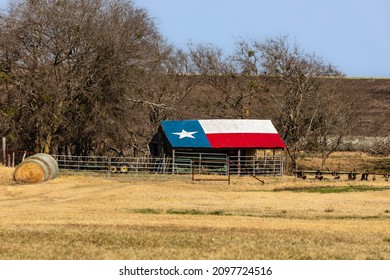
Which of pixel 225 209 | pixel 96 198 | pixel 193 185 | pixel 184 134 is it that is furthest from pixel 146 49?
pixel 225 209

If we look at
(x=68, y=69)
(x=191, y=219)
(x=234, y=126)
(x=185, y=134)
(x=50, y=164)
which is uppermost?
(x=68, y=69)

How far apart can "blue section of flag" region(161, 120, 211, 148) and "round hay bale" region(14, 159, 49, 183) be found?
12272 millimetres

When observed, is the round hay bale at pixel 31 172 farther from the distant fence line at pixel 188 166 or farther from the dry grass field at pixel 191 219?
the distant fence line at pixel 188 166

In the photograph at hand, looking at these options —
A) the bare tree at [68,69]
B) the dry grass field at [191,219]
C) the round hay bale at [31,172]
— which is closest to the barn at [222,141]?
the bare tree at [68,69]

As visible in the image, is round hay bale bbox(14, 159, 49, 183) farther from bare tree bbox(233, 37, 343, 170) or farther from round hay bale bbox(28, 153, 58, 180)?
bare tree bbox(233, 37, 343, 170)

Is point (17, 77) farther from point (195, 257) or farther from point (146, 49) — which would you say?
point (195, 257)


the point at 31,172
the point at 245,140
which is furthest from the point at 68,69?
the point at 31,172

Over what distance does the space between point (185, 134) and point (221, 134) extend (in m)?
2.57

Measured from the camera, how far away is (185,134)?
50094 mm

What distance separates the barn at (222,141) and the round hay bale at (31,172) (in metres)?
11.1

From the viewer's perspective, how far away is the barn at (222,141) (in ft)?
161

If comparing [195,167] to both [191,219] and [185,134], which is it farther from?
[191,219]

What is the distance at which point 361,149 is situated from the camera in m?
73.6
